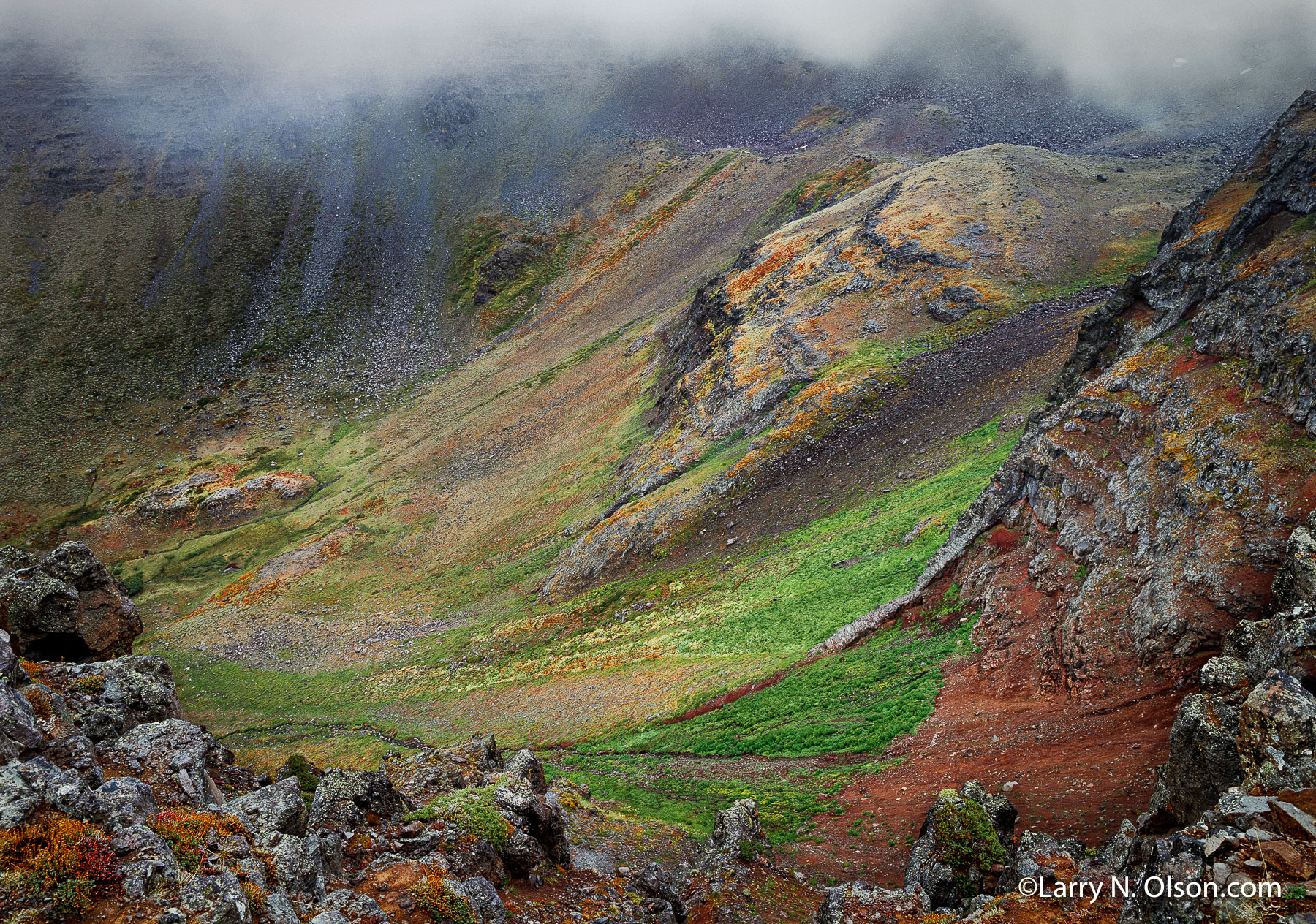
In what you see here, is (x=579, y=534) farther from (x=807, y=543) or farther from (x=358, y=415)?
(x=358, y=415)

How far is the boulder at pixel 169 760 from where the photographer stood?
1302cm

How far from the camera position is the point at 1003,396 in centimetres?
4438

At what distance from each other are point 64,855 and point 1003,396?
4869 cm

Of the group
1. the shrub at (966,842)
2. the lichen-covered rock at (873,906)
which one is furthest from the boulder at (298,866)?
the shrub at (966,842)

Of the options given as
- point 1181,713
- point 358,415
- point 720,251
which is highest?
point 720,251

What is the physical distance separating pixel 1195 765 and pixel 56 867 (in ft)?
59.1

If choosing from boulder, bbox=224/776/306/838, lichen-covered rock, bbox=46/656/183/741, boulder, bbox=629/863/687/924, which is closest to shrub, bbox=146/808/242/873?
boulder, bbox=224/776/306/838

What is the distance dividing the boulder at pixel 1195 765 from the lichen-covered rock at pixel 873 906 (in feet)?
15.7

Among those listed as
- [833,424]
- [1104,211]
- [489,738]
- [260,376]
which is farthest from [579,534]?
[260,376]

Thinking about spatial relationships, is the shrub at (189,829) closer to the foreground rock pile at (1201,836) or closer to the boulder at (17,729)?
the boulder at (17,729)

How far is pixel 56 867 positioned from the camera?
8836 millimetres

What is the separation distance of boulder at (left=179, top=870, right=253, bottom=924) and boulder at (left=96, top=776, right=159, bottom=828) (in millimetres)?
1562

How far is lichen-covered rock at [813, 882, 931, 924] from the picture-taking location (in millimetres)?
13734

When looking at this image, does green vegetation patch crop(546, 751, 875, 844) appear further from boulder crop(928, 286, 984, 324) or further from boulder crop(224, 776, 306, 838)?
boulder crop(928, 286, 984, 324)
